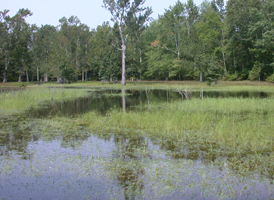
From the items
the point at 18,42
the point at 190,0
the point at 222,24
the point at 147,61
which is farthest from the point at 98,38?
the point at 222,24

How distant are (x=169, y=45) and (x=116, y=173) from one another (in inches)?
2267

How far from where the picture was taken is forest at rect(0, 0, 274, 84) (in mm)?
48200

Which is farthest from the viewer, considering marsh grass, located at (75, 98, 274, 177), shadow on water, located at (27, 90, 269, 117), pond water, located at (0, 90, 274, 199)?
shadow on water, located at (27, 90, 269, 117)

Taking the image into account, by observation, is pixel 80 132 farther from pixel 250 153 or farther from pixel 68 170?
pixel 250 153

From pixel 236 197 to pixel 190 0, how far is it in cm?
5579

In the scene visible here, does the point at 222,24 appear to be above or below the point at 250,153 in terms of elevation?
above

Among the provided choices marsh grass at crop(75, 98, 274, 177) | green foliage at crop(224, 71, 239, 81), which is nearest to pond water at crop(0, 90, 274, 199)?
marsh grass at crop(75, 98, 274, 177)

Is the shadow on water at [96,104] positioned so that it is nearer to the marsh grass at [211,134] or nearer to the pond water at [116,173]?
the marsh grass at [211,134]

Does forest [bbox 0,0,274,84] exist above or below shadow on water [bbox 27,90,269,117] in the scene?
above

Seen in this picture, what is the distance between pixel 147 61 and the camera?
6788cm

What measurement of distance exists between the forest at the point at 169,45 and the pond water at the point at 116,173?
3714 cm

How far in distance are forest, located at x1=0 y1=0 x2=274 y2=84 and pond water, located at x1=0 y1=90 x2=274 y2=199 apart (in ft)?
122

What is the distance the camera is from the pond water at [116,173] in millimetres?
5793

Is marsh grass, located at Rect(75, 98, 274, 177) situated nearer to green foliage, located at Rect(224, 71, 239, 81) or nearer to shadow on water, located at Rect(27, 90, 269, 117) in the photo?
shadow on water, located at Rect(27, 90, 269, 117)
